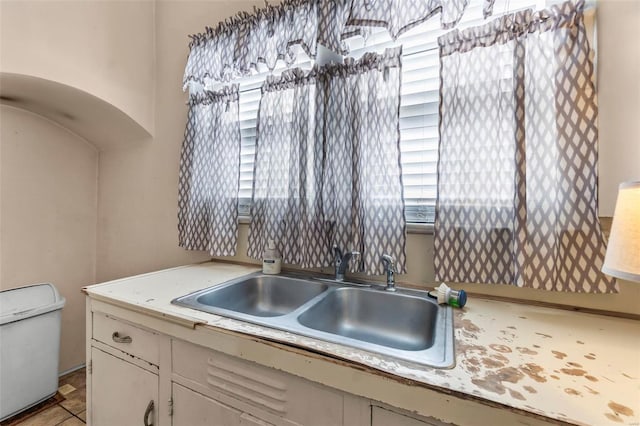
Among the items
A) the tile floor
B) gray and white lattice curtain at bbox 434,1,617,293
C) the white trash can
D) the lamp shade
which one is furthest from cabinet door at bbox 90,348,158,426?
the lamp shade

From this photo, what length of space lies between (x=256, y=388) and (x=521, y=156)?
3.67ft

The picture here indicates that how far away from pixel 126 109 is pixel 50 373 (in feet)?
5.68

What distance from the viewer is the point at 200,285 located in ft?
3.87

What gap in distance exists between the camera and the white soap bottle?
4.45 feet

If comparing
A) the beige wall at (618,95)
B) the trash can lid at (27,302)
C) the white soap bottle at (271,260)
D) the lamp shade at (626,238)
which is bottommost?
the trash can lid at (27,302)

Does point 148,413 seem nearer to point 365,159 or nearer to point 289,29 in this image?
point 365,159

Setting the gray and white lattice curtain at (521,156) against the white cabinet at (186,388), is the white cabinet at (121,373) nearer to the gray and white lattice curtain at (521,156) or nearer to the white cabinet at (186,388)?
the white cabinet at (186,388)

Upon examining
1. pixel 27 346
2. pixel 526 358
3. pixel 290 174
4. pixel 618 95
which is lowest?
pixel 27 346

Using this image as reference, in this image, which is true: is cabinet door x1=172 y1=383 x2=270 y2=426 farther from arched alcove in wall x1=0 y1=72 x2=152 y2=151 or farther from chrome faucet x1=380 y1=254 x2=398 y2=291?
arched alcove in wall x1=0 y1=72 x2=152 y2=151

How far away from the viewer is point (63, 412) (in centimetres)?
163

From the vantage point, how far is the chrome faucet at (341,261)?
1.19 meters

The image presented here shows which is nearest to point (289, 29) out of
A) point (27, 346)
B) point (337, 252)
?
point (337, 252)

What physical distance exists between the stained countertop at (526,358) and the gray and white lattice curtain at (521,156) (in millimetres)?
141

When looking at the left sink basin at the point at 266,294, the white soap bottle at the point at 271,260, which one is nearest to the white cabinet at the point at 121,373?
the left sink basin at the point at 266,294
